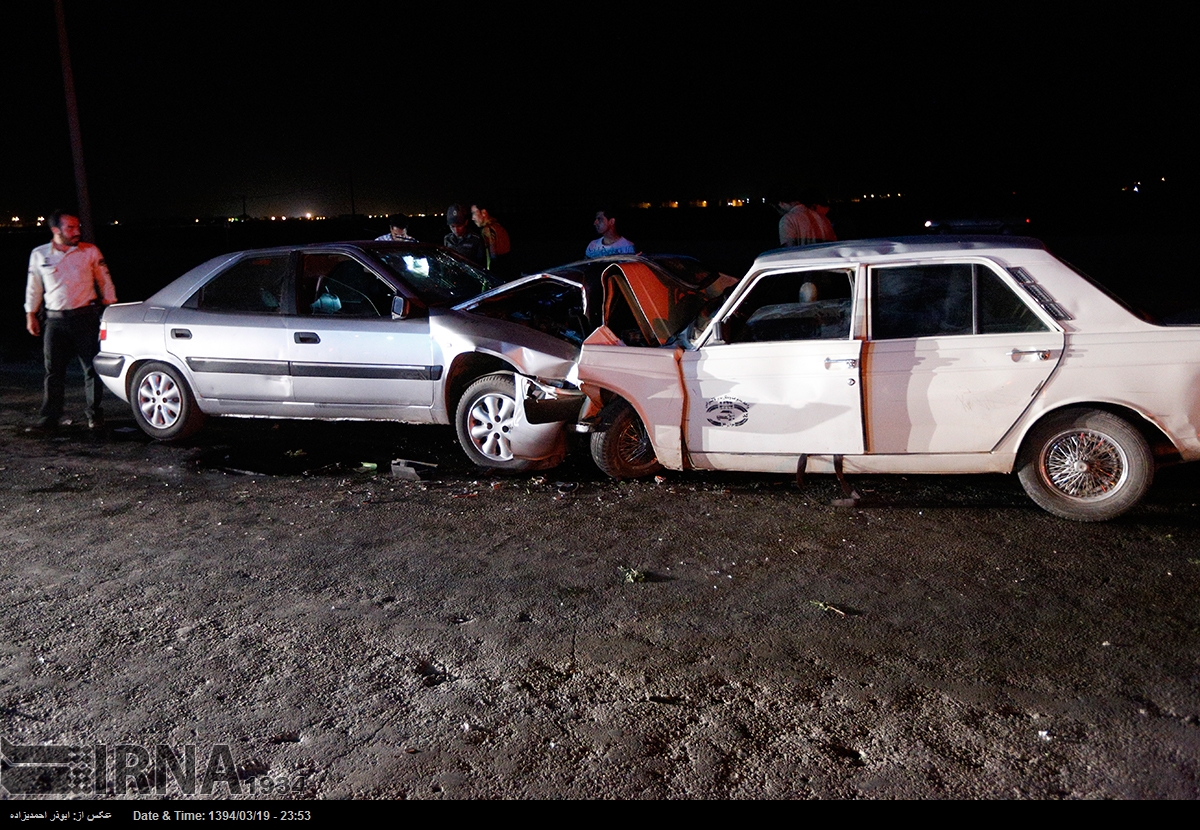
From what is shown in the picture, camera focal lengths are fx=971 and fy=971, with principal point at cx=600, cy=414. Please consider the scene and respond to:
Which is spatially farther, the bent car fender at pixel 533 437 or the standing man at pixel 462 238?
the standing man at pixel 462 238

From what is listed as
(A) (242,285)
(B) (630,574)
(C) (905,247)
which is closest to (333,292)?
(A) (242,285)

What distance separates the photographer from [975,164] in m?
43.4

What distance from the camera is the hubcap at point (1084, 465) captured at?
514 cm

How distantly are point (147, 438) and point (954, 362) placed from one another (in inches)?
263

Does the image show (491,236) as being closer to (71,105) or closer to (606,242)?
(606,242)

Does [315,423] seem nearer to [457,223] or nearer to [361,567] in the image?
[457,223]

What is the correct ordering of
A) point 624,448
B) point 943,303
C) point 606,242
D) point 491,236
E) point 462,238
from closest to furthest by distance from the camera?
point 943,303, point 624,448, point 606,242, point 462,238, point 491,236

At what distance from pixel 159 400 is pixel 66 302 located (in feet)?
4.61

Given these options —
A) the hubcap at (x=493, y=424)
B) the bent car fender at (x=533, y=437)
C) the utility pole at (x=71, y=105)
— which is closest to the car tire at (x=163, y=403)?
the hubcap at (x=493, y=424)

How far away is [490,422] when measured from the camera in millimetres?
6996

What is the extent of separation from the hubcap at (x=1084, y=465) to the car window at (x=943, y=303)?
0.63 meters

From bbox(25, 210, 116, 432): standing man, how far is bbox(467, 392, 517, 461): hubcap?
3.94m

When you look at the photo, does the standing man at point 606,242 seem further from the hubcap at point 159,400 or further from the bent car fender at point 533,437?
the hubcap at point 159,400
